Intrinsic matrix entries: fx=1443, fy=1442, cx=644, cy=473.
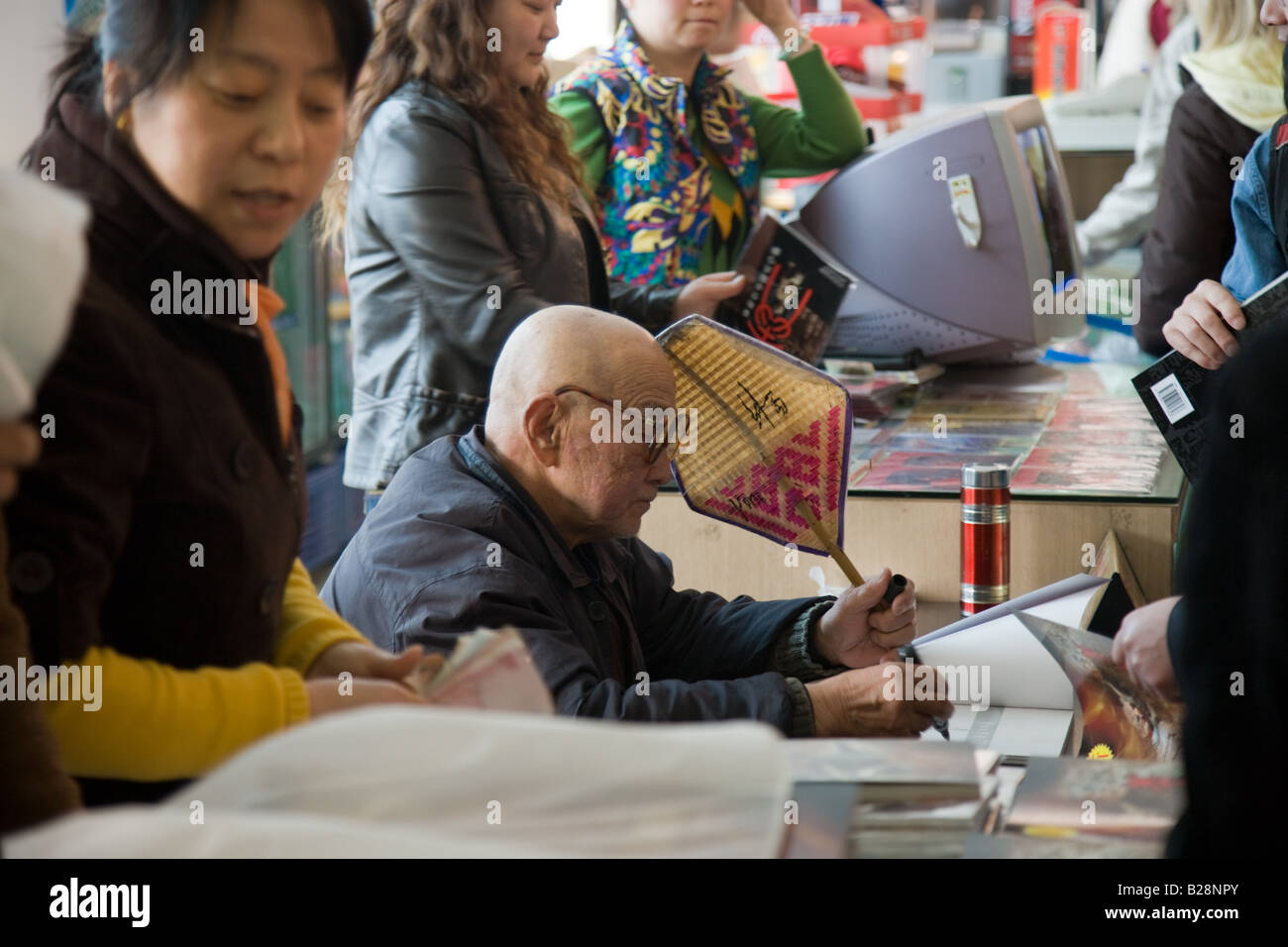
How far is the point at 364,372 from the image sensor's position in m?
2.60

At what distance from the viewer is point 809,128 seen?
354 centimetres

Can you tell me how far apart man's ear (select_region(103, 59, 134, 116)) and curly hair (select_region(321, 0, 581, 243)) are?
149 cm

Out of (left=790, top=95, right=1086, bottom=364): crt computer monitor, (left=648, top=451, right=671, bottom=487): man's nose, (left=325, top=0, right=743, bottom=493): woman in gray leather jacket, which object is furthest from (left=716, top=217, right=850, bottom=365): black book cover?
(left=648, top=451, right=671, bottom=487): man's nose

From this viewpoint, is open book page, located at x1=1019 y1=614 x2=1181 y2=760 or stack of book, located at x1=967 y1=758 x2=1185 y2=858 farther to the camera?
open book page, located at x1=1019 y1=614 x2=1181 y2=760

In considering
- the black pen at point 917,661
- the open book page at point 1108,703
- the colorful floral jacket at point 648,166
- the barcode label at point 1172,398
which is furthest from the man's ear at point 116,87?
the colorful floral jacket at point 648,166

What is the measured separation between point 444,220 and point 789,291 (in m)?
0.88

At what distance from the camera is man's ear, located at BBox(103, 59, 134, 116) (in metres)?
1.04

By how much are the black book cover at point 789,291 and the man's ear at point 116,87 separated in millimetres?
2030

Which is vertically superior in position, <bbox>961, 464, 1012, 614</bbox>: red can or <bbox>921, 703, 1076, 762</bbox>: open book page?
<bbox>961, 464, 1012, 614</bbox>: red can

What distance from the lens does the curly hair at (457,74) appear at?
252 cm

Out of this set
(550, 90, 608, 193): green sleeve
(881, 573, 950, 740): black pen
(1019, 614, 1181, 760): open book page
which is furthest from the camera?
(550, 90, 608, 193): green sleeve

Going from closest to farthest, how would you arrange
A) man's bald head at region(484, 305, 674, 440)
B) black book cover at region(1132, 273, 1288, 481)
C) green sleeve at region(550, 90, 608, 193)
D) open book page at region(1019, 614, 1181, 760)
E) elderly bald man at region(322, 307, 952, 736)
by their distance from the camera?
open book page at region(1019, 614, 1181, 760), elderly bald man at region(322, 307, 952, 736), man's bald head at region(484, 305, 674, 440), black book cover at region(1132, 273, 1288, 481), green sleeve at region(550, 90, 608, 193)

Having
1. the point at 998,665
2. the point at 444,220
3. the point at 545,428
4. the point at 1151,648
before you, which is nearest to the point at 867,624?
the point at 998,665

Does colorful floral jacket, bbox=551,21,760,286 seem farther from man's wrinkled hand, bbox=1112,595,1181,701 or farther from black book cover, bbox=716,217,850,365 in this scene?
man's wrinkled hand, bbox=1112,595,1181,701
